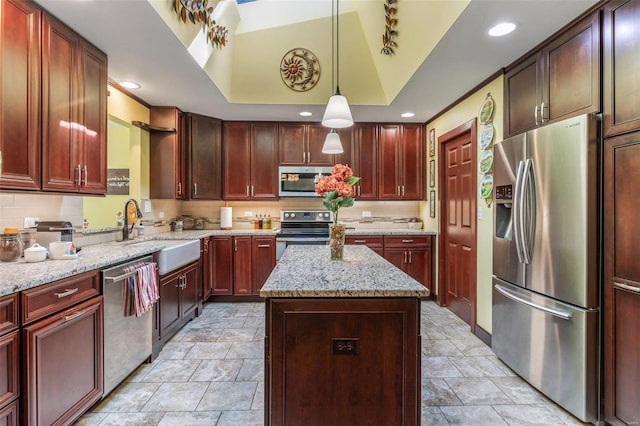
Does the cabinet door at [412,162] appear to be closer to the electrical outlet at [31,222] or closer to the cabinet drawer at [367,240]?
the cabinet drawer at [367,240]

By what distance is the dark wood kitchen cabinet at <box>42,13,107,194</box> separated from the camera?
1.97 meters

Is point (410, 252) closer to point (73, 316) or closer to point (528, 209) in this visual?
point (528, 209)

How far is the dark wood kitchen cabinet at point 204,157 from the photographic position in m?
4.03

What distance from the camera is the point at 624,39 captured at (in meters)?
1.67

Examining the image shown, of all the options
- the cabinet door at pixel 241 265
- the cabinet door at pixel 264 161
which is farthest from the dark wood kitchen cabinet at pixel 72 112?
the cabinet door at pixel 264 161

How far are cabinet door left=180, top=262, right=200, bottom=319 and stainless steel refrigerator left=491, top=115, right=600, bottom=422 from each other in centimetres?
285

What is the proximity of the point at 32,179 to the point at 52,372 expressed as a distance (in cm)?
110

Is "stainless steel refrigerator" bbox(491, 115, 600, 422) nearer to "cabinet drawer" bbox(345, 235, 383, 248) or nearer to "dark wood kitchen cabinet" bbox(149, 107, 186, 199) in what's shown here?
"cabinet drawer" bbox(345, 235, 383, 248)

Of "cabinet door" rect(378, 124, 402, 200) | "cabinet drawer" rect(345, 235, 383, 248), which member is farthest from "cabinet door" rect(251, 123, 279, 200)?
"cabinet door" rect(378, 124, 402, 200)

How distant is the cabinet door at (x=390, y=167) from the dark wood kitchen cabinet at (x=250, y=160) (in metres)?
1.47

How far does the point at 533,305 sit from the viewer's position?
2121 mm

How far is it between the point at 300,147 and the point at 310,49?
1290 millimetres

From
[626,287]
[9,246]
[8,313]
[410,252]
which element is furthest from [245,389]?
[410,252]

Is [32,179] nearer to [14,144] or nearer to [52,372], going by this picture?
[14,144]
